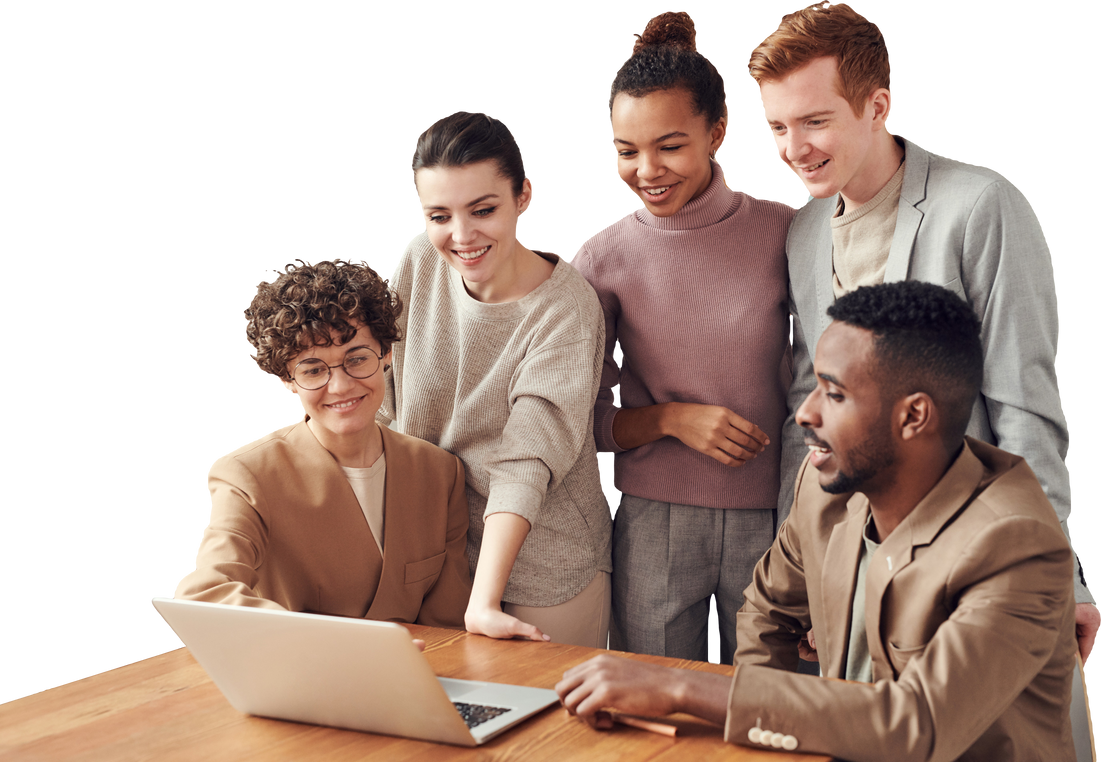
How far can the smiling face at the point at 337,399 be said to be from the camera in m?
2.29

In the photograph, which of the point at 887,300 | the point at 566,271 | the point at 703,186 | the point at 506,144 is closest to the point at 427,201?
the point at 506,144

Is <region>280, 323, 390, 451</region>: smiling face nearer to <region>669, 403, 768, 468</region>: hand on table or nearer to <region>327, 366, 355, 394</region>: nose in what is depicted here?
<region>327, 366, 355, 394</region>: nose

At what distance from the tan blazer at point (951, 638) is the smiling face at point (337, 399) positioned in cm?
108

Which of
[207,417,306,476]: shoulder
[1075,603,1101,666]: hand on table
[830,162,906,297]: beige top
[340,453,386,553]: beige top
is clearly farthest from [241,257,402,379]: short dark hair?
[1075,603,1101,666]: hand on table

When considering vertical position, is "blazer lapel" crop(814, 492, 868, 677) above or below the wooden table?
above

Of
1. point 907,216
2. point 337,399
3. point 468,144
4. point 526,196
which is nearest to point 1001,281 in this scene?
point 907,216

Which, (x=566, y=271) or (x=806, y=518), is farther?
(x=566, y=271)

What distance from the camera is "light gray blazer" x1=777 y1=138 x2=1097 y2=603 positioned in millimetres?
2178

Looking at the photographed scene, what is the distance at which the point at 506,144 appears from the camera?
97.2 inches

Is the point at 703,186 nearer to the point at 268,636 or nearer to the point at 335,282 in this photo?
the point at 335,282

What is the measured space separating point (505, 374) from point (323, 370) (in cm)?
47

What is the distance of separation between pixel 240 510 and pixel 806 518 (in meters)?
1.19

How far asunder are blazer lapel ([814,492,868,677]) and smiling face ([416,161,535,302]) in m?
1.05

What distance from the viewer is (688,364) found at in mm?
2742
